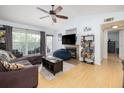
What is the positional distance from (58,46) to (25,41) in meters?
2.69

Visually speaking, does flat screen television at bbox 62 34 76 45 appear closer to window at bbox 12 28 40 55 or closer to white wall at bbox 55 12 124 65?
white wall at bbox 55 12 124 65

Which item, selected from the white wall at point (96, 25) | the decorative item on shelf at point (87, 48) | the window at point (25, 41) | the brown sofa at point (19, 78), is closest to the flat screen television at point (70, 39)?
the white wall at point (96, 25)

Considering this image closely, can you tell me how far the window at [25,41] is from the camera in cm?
573

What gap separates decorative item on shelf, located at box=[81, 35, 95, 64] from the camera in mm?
5016

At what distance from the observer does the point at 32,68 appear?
2.20 meters

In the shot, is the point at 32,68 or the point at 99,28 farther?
the point at 99,28

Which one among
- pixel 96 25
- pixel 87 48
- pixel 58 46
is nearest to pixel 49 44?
pixel 58 46

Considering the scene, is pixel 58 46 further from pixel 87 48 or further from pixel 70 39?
pixel 87 48

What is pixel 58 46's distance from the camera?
793 cm

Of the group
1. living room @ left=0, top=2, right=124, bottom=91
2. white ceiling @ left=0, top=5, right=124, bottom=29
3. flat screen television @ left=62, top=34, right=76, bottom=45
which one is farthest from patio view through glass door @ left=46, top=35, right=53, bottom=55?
white ceiling @ left=0, top=5, right=124, bottom=29

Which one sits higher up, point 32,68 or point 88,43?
point 88,43

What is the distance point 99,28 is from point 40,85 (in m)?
3.82
